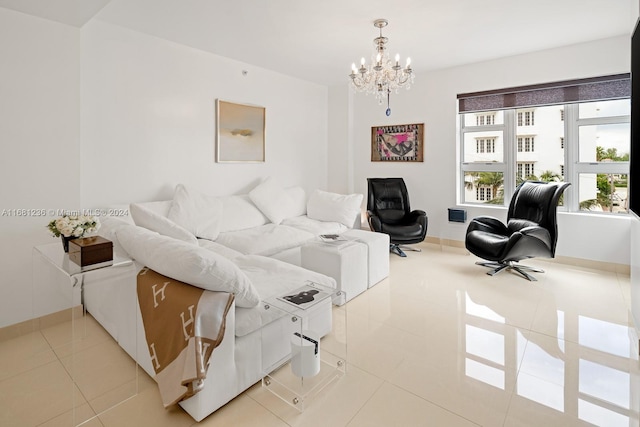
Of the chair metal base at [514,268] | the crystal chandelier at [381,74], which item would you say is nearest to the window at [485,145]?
the chair metal base at [514,268]

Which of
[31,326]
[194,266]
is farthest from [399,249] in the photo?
[31,326]

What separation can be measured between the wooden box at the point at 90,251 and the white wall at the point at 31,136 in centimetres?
95

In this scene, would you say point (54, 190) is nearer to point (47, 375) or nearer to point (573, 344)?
point (47, 375)

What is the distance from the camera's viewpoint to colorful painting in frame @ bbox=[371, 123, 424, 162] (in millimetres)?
5406

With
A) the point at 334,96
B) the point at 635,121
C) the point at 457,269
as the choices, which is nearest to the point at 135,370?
the point at 457,269

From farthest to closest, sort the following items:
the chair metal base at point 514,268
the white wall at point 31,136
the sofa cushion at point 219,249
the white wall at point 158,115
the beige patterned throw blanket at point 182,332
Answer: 1. the chair metal base at point 514,268
2. the white wall at point 158,115
3. the sofa cushion at point 219,249
4. the white wall at point 31,136
5. the beige patterned throw blanket at point 182,332

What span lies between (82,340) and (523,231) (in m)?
3.96

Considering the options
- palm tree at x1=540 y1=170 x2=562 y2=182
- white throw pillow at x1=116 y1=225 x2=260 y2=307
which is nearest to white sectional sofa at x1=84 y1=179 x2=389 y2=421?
white throw pillow at x1=116 y1=225 x2=260 y2=307

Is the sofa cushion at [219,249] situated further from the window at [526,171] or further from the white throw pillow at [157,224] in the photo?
the window at [526,171]

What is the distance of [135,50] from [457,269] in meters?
4.31

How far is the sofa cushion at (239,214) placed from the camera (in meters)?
4.05

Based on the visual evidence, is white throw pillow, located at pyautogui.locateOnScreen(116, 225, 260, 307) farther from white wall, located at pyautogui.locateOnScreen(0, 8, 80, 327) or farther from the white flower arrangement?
white wall, located at pyautogui.locateOnScreen(0, 8, 80, 327)

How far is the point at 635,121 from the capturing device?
8.10 ft

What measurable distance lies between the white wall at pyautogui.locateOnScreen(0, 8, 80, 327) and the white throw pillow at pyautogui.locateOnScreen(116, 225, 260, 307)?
4.53 feet
